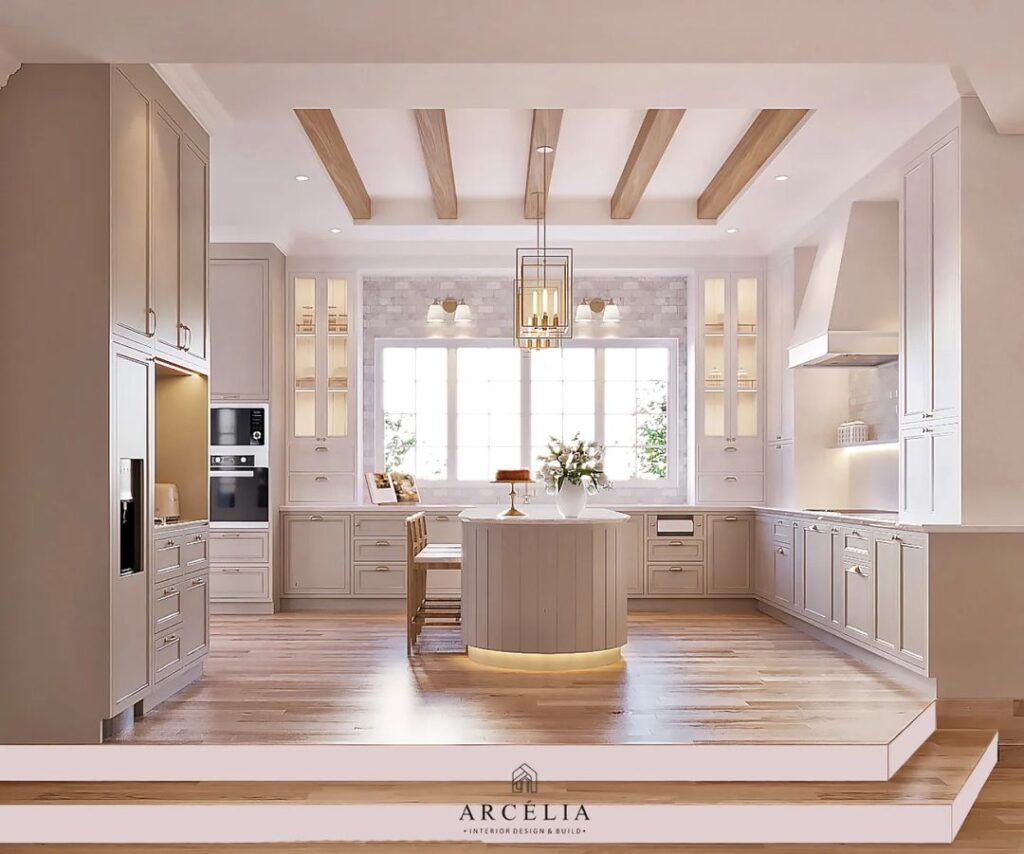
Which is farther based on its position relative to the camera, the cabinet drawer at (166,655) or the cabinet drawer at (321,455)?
the cabinet drawer at (321,455)

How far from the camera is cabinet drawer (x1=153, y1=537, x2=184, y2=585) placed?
454cm

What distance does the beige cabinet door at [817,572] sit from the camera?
6105mm

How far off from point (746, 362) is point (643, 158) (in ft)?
8.82

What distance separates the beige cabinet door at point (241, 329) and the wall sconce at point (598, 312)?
8.80 feet

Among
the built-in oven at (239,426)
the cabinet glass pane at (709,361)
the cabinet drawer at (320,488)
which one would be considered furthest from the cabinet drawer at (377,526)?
the cabinet glass pane at (709,361)

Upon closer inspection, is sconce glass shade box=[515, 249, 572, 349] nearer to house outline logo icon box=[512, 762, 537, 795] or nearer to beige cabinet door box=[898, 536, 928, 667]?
beige cabinet door box=[898, 536, 928, 667]

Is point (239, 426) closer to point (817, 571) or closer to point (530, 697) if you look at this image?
point (530, 697)

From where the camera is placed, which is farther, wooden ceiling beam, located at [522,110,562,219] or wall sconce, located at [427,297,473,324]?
wall sconce, located at [427,297,473,324]

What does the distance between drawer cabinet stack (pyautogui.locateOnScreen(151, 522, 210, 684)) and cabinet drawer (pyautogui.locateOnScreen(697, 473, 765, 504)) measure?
433 cm

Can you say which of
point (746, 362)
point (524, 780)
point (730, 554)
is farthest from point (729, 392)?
point (524, 780)

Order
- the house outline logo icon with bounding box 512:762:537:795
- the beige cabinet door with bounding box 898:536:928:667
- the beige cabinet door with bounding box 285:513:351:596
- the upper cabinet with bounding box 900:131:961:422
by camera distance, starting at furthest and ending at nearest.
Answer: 1. the beige cabinet door with bounding box 285:513:351:596
2. the upper cabinet with bounding box 900:131:961:422
3. the beige cabinet door with bounding box 898:536:928:667
4. the house outline logo icon with bounding box 512:762:537:795

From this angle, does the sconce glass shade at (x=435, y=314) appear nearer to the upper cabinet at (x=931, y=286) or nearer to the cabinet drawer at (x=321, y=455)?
the cabinet drawer at (x=321, y=455)

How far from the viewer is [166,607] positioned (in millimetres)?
4668

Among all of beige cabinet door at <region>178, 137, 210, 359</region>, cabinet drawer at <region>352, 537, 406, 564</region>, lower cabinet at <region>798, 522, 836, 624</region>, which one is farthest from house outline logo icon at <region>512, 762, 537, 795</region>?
cabinet drawer at <region>352, 537, 406, 564</region>
